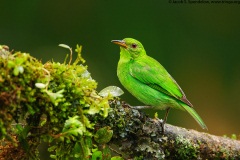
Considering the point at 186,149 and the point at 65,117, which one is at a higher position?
the point at 65,117

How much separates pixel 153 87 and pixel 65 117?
57.8 inches

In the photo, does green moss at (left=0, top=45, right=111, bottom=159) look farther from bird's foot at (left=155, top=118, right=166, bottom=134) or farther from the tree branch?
bird's foot at (left=155, top=118, right=166, bottom=134)

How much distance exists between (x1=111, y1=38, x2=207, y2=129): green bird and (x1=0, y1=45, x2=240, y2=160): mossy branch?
643 mm

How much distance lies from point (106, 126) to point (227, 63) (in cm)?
539

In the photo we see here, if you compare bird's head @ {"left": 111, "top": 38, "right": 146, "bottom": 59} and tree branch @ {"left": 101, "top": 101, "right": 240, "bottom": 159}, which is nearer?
tree branch @ {"left": 101, "top": 101, "right": 240, "bottom": 159}

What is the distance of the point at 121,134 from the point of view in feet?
9.31

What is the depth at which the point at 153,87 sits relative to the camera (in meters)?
3.86

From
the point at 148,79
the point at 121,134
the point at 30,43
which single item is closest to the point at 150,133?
the point at 121,134

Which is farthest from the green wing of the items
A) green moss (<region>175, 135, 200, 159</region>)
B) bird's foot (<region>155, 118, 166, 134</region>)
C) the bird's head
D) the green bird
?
bird's foot (<region>155, 118, 166, 134</region>)

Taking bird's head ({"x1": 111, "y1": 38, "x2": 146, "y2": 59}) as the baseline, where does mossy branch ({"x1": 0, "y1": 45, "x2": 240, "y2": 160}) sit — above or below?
below

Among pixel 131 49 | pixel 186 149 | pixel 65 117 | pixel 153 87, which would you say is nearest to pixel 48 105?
pixel 65 117

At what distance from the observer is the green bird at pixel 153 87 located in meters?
3.79

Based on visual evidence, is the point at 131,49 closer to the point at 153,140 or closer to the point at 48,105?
the point at 153,140

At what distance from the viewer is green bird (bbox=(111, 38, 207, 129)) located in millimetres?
3795
